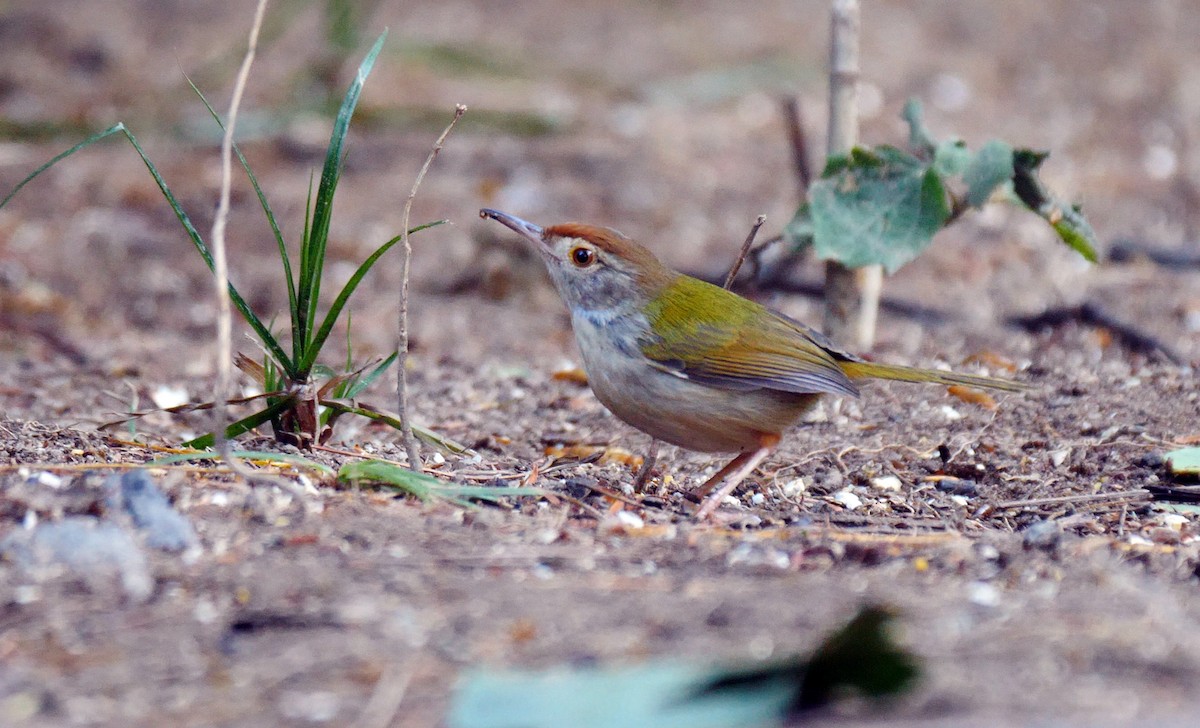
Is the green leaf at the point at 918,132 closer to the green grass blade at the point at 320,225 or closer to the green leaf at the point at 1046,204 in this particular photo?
the green leaf at the point at 1046,204

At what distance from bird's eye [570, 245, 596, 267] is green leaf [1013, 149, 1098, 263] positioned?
1.62m

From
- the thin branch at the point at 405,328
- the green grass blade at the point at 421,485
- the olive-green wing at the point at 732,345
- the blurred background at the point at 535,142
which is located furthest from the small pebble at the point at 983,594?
the blurred background at the point at 535,142

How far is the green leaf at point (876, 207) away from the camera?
16.4 ft

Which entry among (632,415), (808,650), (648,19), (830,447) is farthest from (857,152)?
(648,19)

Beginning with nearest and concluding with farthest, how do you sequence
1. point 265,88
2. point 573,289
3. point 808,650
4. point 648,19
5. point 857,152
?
point 808,650
point 573,289
point 857,152
point 265,88
point 648,19

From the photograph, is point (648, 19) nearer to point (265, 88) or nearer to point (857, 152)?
point (265, 88)

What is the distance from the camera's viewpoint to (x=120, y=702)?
2.45 metres

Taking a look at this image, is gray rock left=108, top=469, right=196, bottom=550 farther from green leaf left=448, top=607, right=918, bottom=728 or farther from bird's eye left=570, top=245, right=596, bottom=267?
bird's eye left=570, top=245, right=596, bottom=267

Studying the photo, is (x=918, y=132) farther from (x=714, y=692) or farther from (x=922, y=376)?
(x=714, y=692)

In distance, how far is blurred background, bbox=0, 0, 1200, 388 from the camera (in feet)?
22.9

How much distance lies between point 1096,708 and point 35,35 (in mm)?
9997

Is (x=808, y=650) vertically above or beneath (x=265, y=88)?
beneath

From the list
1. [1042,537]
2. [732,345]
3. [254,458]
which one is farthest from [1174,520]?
[254,458]

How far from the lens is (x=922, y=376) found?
4492 millimetres
